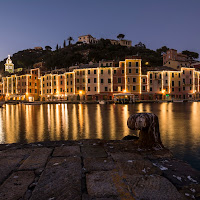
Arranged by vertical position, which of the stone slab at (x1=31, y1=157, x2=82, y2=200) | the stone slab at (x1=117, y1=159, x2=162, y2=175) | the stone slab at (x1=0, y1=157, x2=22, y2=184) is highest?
the stone slab at (x1=31, y1=157, x2=82, y2=200)

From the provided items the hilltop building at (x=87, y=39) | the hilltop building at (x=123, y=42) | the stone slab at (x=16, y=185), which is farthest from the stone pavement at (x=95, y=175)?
the hilltop building at (x=87, y=39)

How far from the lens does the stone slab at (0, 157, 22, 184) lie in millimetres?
3242

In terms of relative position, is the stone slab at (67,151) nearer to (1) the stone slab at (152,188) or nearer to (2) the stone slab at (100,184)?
(2) the stone slab at (100,184)

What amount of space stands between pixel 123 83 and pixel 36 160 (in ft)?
170

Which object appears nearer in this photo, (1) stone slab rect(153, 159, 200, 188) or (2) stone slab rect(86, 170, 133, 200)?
(2) stone slab rect(86, 170, 133, 200)

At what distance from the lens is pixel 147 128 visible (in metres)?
4.69

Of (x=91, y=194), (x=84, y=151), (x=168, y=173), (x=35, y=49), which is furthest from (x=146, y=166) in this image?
(x=35, y=49)

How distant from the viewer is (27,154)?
444 cm

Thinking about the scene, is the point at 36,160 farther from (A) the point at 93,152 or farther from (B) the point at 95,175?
(B) the point at 95,175

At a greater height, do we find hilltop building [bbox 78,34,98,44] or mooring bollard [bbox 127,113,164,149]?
hilltop building [bbox 78,34,98,44]

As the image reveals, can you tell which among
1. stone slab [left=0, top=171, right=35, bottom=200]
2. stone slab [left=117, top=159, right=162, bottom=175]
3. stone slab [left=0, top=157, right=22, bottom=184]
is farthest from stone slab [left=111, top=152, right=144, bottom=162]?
stone slab [left=0, top=157, right=22, bottom=184]

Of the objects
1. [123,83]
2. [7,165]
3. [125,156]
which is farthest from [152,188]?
[123,83]

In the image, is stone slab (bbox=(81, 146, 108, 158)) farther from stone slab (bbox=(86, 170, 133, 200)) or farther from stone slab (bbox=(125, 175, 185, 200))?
stone slab (bbox=(125, 175, 185, 200))

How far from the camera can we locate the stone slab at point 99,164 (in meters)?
3.47
